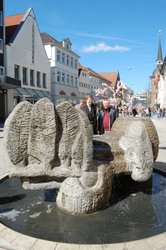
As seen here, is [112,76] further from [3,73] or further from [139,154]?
[139,154]

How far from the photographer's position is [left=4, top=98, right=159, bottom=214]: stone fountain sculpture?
3.81m

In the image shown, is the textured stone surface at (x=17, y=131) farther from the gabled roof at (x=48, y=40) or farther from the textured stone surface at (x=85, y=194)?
the gabled roof at (x=48, y=40)

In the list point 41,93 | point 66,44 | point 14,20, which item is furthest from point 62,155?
point 66,44

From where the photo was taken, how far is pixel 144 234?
3.54 meters

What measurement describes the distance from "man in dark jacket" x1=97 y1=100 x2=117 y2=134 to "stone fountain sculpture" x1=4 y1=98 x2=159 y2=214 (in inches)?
106

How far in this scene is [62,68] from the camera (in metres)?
43.3

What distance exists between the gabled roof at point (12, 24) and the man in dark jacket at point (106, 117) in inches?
1020

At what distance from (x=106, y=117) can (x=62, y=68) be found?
37.6 metres

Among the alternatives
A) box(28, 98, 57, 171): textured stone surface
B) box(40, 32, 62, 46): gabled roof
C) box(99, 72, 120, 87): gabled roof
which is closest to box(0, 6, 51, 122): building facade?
box(40, 32, 62, 46): gabled roof

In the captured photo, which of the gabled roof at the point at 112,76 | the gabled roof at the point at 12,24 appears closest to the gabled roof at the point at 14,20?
the gabled roof at the point at 12,24

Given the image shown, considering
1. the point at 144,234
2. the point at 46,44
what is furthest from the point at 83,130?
the point at 46,44

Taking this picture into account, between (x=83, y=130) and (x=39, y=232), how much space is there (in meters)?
1.46

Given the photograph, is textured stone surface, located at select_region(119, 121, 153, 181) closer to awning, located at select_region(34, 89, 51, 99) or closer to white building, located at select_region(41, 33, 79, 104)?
awning, located at select_region(34, 89, 51, 99)

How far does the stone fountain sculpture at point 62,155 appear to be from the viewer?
381 centimetres
